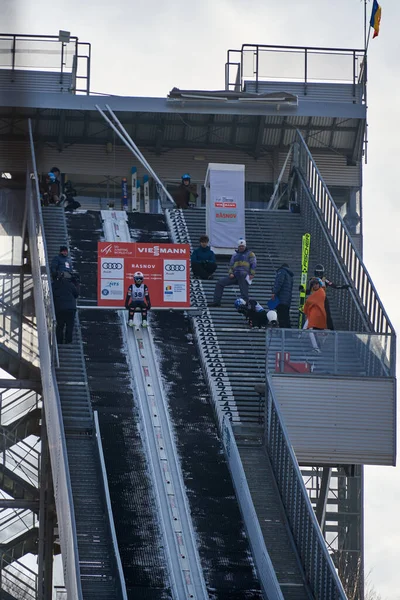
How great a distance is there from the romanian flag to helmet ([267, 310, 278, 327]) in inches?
650

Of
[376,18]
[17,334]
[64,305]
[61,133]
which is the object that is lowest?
[17,334]

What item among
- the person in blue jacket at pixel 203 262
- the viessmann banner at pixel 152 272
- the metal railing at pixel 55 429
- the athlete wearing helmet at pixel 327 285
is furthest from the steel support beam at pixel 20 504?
the athlete wearing helmet at pixel 327 285

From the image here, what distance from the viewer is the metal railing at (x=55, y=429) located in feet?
62.6

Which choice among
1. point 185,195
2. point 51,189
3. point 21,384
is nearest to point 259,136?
point 185,195

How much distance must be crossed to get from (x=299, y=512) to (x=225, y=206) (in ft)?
42.8

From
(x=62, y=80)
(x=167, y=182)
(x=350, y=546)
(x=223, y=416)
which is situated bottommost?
(x=350, y=546)

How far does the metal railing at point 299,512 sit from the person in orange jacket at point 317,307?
7.81 ft

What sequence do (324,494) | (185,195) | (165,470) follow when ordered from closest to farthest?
(165,470) → (324,494) → (185,195)

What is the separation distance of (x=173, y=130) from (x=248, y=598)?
75.6 feet

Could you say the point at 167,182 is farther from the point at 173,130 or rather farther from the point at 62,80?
the point at 62,80

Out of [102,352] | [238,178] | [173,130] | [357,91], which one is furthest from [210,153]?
[102,352]

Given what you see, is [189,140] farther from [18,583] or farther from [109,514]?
[109,514]

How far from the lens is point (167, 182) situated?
40312 mm

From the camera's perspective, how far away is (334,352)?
2442cm
